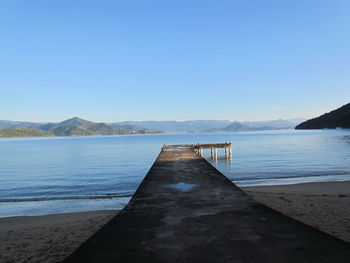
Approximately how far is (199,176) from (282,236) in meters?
9.89

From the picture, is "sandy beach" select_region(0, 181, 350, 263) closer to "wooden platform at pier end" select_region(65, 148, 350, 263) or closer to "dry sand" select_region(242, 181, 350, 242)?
"dry sand" select_region(242, 181, 350, 242)

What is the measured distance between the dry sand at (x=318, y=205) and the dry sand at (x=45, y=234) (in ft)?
28.6

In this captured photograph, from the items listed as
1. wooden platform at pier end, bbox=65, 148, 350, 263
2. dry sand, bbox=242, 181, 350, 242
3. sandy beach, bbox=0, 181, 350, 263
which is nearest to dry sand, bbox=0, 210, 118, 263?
sandy beach, bbox=0, 181, 350, 263

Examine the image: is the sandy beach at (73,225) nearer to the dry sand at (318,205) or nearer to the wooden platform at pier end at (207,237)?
the dry sand at (318,205)

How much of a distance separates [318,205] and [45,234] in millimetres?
13182

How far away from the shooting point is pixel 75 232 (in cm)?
1123

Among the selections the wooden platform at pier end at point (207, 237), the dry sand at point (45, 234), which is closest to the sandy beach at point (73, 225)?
the dry sand at point (45, 234)

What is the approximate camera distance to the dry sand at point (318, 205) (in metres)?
10.6

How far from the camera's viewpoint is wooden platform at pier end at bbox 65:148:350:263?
16.4ft

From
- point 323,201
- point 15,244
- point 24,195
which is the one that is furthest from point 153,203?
point 24,195

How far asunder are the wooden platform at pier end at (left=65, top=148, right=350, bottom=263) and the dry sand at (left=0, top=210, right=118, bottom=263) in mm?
2561

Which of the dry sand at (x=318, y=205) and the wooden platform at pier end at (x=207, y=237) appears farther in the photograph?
the dry sand at (x=318, y=205)

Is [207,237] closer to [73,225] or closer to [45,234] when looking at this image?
[45,234]

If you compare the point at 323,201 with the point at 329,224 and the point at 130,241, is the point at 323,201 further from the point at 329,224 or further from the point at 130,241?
the point at 130,241
